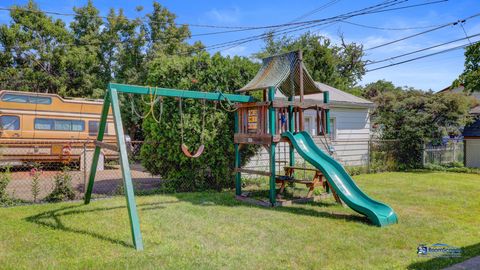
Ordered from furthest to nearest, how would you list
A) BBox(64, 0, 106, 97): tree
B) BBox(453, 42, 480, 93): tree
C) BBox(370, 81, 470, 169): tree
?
BBox(64, 0, 106, 97): tree → BBox(370, 81, 470, 169): tree → BBox(453, 42, 480, 93): tree

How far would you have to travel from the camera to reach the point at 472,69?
36.1 feet

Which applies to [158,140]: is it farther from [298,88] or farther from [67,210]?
[298,88]

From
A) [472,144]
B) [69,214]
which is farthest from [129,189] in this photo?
[472,144]

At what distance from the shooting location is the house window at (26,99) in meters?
11.2

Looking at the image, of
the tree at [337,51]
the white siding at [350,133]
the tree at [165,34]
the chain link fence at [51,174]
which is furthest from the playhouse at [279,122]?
the tree at [337,51]

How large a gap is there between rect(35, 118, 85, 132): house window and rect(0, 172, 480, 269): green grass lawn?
21.1 ft

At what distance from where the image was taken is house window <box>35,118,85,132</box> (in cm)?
1177

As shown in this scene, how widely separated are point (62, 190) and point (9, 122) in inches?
234

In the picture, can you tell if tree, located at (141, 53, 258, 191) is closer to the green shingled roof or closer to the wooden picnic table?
the green shingled roof

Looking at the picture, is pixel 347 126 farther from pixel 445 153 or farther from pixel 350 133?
pixel 445 153

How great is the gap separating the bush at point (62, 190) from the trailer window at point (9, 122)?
5.67 m

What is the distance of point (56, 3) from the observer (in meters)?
13.5

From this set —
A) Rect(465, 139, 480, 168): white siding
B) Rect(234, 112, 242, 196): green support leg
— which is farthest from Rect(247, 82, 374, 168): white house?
Rect(234, 112, 242, 196): green support leg

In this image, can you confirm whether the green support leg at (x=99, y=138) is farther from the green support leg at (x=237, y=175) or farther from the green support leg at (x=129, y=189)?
the green support leg at (x=237, y=175)
